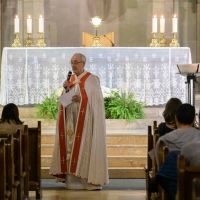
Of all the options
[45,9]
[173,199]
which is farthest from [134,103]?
[173,199]

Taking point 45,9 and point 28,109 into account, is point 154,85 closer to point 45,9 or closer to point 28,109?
point 28,109

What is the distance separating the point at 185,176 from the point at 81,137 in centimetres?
428

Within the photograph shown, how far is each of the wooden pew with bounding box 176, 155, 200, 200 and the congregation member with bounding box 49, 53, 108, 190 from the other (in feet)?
13.4

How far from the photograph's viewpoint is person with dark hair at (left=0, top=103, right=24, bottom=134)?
7645mm

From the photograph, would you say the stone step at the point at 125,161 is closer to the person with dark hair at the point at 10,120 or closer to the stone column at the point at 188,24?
the person with dark hair at the point at 10,120

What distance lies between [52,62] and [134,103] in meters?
1.76

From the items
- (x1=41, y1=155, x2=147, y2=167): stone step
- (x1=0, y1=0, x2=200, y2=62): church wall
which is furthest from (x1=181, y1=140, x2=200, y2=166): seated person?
(x1=0, y1=0, x2=200, y2=62): church wall

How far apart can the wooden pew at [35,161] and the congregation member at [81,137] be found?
0.37m

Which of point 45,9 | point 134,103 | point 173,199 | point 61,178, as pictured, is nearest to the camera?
point 173,199

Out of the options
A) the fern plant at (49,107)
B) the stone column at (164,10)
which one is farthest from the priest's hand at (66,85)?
the stone column at (164,10)

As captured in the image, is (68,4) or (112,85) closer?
(112,85)

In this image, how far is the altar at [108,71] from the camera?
12039 millimetres

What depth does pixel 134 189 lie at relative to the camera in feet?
28.9

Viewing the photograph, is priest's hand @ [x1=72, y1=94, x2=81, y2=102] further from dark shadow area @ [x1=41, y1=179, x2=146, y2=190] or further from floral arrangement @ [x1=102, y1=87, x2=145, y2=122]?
floral arrangement @ [x1=102, y1=87, x2=145, y2=122]
